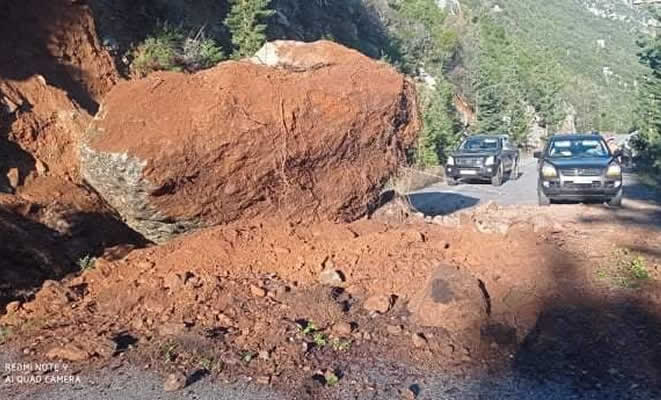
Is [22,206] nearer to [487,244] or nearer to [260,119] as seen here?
[260,119]

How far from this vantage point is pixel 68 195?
938 centimetres

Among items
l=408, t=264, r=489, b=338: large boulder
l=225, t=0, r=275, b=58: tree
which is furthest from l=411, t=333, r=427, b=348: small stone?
l=225, t=0, r=275, b=58: tree

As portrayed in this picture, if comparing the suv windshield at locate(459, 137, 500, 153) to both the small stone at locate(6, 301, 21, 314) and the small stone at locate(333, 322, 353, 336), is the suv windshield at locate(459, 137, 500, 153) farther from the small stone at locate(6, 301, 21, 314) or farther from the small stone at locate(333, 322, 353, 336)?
the small stone at locate(6, 301, 21, 314)

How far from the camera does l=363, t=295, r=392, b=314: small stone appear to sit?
769 cm

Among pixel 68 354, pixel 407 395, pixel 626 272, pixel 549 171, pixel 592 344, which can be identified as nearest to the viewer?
pixel 407 395

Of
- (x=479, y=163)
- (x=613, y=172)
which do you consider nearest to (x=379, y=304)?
(x=613, y=172)

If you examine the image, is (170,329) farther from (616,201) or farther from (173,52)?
(616,201)

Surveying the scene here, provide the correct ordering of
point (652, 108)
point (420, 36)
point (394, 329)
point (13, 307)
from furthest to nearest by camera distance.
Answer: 1. point (420, 36)
2. point (652, 108)
3. point (13, 307)
4. point (394, 329)

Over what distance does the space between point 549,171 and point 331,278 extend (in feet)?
33.1

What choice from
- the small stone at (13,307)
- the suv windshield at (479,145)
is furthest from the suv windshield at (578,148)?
the small stone at (13,307)

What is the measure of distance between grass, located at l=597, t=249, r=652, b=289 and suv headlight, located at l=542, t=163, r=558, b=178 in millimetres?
7745

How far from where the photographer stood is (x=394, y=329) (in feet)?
23.5

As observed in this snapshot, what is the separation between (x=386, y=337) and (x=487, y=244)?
2773 millimetres

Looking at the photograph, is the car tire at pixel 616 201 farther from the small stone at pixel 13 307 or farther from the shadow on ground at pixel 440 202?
the small stone at pixel 13 307
